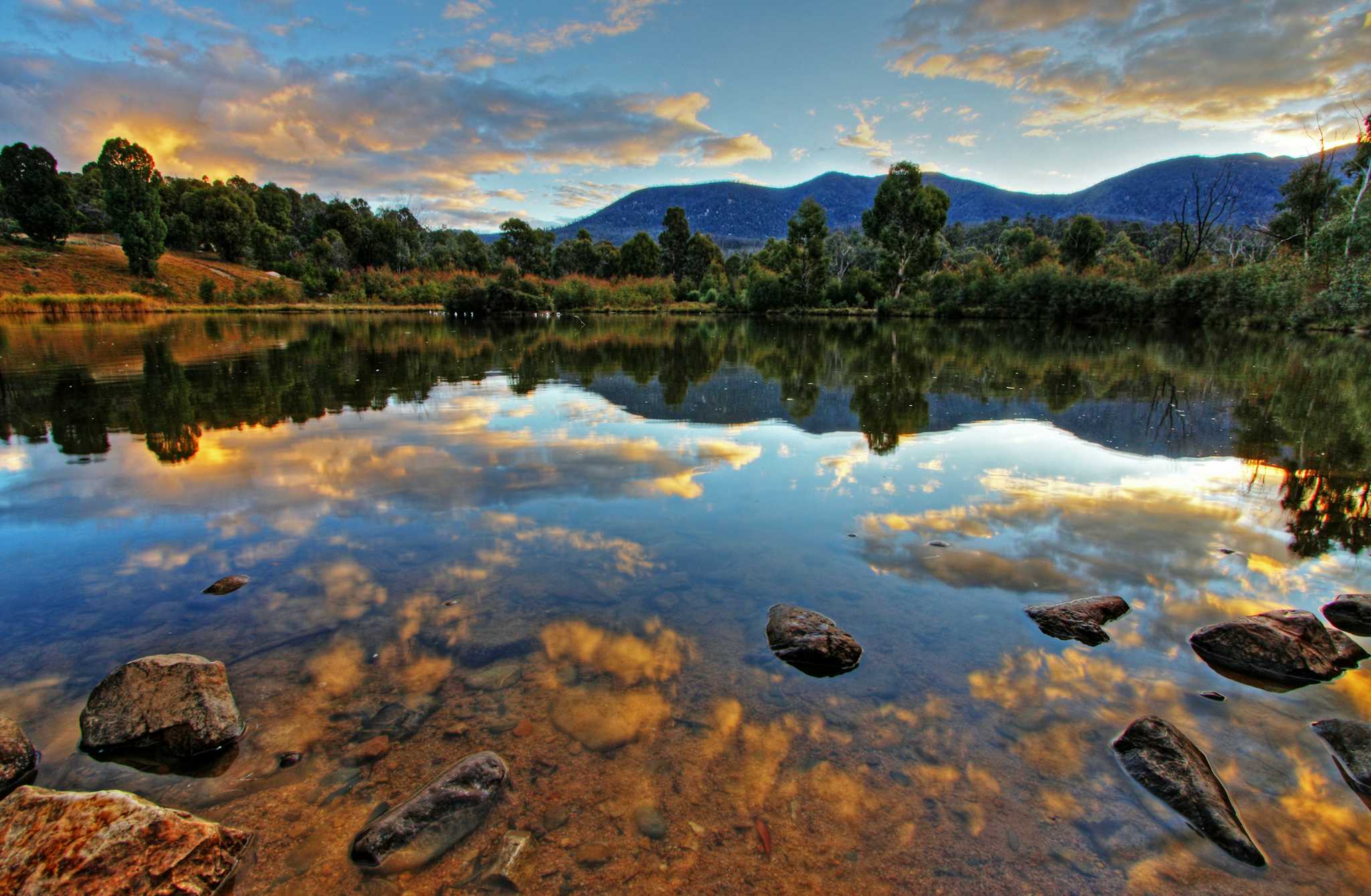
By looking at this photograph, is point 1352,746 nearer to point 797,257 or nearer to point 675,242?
point 797,257

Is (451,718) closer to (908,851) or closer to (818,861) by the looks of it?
(818,861)

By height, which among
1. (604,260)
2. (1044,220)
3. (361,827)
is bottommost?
(361,827)

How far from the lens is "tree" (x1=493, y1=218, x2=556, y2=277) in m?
80.9

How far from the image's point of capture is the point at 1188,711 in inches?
145

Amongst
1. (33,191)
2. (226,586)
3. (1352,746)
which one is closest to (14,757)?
(226,586)

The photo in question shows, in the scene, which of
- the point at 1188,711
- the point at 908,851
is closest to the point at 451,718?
the point at 908,851

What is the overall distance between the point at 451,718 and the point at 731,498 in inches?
164

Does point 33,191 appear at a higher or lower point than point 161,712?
higher

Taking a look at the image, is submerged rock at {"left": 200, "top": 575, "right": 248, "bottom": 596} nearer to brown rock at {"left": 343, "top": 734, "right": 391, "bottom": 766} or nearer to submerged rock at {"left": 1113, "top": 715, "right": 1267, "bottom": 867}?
brown rock at {"left": 343, "top": 734, "right": 391, "bottom": 766}

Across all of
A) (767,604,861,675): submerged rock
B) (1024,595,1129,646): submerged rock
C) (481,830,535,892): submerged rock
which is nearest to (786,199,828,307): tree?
(1024,595,1129,646): submerged rock

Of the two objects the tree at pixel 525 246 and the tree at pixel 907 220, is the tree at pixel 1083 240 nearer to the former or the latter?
the tree at pixel 907 220

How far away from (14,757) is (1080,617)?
656 cm

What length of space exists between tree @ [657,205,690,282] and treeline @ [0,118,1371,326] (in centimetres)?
23

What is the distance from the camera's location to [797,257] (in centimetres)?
5988
